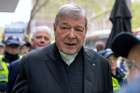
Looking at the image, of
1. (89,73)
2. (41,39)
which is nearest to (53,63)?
(89,73)

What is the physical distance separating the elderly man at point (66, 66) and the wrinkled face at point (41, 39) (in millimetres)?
1912

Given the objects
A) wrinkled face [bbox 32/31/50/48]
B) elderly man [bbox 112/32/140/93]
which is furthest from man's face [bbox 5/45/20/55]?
elderly man [bbox 112/32/140/93]

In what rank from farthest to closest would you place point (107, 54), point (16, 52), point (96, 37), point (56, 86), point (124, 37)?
1. point (96, 37)
2. point (16, 52)
3. point (107, 54)
4. point (56, 86)
5. point (124, 37)

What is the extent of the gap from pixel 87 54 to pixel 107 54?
2785 mm

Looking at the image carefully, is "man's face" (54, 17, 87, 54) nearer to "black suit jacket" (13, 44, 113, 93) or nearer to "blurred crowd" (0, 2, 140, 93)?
"blurred crowd" (0, 2, 140, 93)

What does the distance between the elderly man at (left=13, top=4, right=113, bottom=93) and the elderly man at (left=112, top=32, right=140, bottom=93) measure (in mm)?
1517

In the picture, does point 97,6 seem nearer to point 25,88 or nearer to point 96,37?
point 96,37

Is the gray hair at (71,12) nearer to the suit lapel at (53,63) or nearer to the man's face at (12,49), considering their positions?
the suit lapel at (53,63)

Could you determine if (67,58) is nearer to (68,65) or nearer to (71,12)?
(68,65)

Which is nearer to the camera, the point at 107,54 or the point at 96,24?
the point at 107,54

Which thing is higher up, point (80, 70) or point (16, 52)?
point (80, 70)

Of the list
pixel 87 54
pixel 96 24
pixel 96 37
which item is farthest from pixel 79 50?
pixel 96 24

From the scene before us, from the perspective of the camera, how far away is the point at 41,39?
568 centimetres

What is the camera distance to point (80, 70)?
3.60 meters
